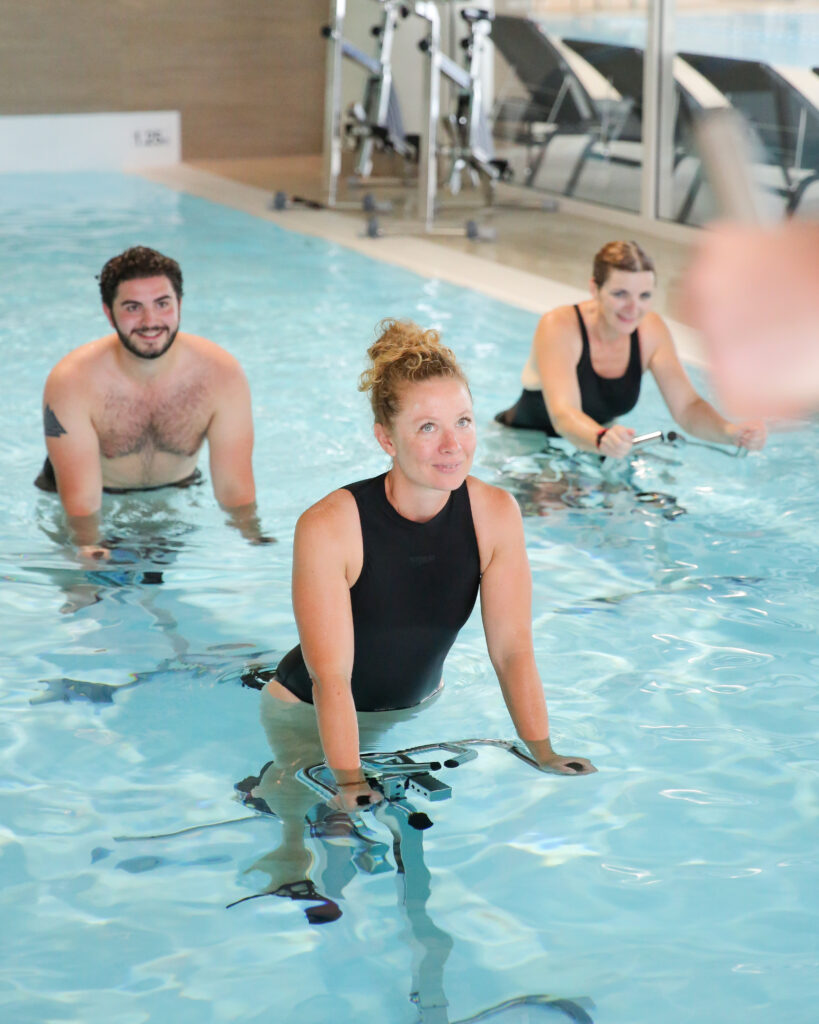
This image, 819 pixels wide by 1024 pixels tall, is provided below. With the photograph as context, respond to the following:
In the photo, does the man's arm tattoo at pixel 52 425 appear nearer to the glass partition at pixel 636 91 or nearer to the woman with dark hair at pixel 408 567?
the woman with dark hair at pixel 408 567

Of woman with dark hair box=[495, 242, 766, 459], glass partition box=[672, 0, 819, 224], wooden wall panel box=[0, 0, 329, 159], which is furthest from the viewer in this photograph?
wooden wall panel box=[0, 0, 329, 159]

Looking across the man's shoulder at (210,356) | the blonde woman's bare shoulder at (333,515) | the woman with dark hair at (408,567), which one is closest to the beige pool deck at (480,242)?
the man's shoulder at (210,356)

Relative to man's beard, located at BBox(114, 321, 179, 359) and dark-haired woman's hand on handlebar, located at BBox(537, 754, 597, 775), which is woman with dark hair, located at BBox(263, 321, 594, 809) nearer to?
dark-haired woman's hand on handlebar, located at BBox(537, 754, 597, 775)

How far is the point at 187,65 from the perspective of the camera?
45.0 feet

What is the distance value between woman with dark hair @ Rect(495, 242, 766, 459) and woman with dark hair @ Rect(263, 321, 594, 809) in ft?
5.60

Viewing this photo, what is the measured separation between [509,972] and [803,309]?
1.81 m

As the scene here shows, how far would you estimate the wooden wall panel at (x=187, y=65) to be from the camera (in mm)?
13109

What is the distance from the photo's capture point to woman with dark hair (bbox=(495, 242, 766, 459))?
13.4ft

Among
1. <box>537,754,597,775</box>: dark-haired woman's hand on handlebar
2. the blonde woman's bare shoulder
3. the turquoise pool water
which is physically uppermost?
the blonde woman's bare shoulder

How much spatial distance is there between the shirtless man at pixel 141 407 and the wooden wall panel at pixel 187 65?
10428mm

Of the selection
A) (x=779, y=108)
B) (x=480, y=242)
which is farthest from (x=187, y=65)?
(x=779, y=108)

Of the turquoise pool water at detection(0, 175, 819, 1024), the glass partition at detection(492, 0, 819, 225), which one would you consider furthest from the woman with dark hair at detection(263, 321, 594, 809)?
the glass partition at detection(492, 0, 819, 225)

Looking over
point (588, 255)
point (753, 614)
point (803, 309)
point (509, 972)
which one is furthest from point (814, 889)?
point (588, 255)

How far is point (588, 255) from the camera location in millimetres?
8617
